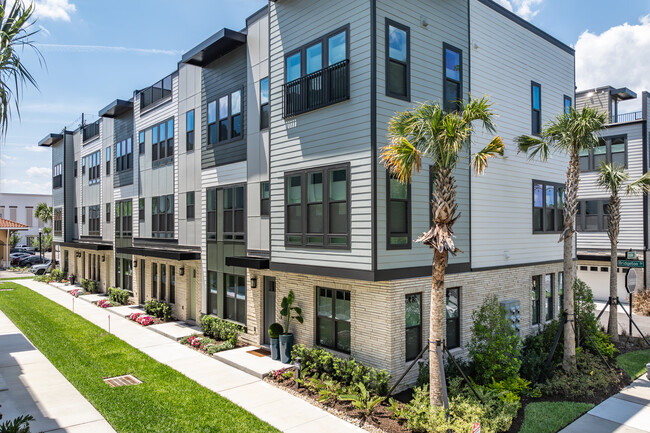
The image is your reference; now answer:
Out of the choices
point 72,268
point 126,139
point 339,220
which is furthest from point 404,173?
point 72,268

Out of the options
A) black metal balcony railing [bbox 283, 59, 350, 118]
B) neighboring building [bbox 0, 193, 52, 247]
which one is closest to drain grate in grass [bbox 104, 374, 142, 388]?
black metal balcony railing [bbox 283, 59, 350, 118]

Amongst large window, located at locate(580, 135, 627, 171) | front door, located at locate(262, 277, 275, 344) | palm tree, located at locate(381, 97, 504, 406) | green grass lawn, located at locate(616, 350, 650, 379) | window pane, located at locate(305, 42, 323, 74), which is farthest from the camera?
large window, located at locate(580, 135, 627, 171)

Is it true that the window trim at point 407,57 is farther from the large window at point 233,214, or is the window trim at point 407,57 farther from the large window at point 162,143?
the large window at point 162,143

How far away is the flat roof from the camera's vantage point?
A: 1571 centimetres

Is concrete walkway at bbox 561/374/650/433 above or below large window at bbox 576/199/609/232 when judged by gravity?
below

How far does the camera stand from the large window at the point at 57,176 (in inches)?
1451

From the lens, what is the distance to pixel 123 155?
1025 inches

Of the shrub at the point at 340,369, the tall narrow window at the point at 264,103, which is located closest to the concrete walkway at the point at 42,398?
the shrub at the point at 340,369

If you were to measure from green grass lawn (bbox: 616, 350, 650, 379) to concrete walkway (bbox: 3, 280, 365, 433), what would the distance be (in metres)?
9.23

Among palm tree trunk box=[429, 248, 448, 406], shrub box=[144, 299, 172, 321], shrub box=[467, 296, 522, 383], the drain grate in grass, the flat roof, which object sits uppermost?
the flat roof

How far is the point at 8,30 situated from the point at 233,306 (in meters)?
11.2

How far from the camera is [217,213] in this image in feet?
57.0

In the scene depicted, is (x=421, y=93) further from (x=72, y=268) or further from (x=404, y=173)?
(x=72, y=268)

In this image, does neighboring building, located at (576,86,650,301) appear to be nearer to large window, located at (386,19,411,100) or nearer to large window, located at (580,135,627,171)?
large window, located at (580,135,627,171)
